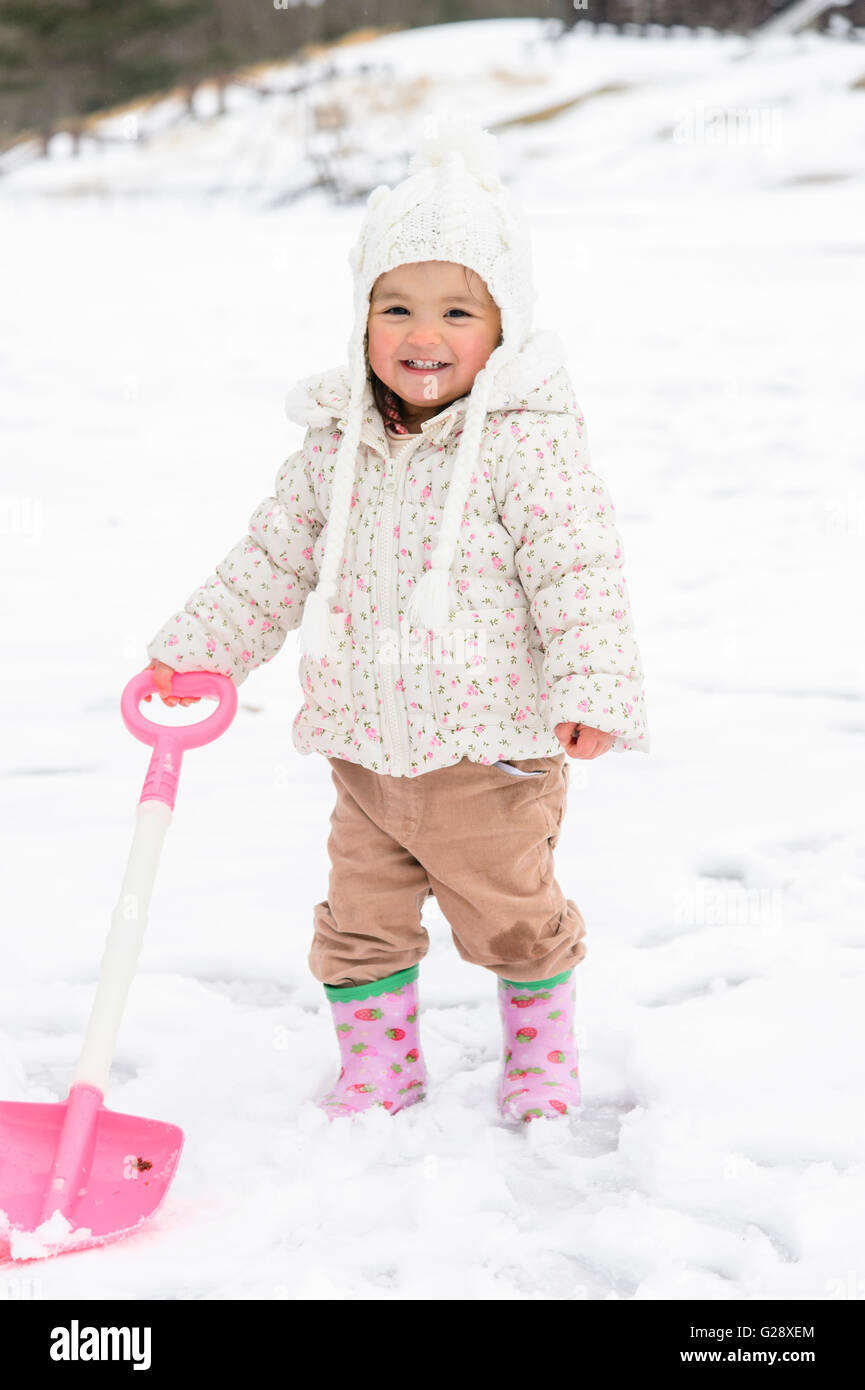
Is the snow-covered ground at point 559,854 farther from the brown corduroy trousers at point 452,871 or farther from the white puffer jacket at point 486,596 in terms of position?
the white puffer jacket at point 486,596

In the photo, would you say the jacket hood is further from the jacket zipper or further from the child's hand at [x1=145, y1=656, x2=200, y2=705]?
the child's hand at [x1=145, y1=656, x2=200, y2=705]

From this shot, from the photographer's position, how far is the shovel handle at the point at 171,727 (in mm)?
1688

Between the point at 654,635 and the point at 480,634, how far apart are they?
6.12 ft

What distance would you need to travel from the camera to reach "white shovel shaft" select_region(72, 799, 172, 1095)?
159 centimetres

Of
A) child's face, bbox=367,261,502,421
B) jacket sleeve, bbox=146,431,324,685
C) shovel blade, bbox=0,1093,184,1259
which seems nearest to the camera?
shovel blade, bbox=0,1093,184,1259

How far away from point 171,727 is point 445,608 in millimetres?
387

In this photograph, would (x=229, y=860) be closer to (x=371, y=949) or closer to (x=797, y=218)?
(x=371, y=949)

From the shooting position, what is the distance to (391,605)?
1.65m

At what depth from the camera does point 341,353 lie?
589 centimetres

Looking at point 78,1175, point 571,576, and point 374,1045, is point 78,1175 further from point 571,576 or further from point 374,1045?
point 571,576

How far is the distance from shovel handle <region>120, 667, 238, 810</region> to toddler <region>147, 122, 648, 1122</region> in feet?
0.08

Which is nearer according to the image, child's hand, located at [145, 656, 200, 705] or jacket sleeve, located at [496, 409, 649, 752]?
jacket sleeve, located at [496, 409, 649, 752]

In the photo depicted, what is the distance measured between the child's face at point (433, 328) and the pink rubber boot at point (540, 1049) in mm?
732

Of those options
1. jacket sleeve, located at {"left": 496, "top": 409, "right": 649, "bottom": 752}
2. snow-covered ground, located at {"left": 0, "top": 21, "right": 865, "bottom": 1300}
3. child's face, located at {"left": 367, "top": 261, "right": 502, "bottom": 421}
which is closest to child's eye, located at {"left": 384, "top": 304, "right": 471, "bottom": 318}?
child's face, located at {"left": 367, "top": 261, "right": 502, "bottom": 421}
